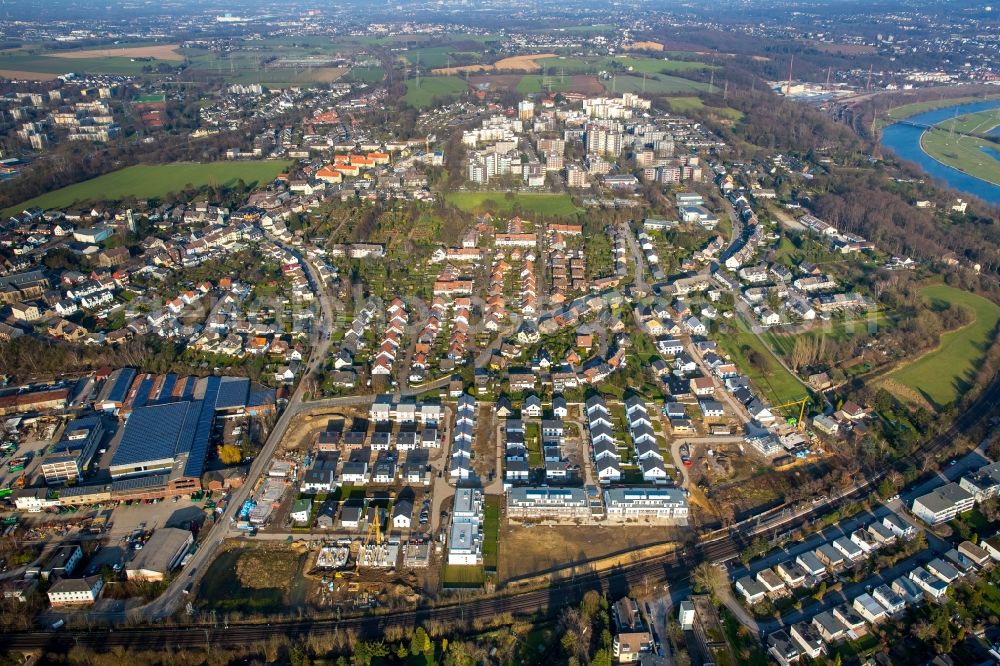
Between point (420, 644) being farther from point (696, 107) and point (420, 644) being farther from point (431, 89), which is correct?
point (431, 89)

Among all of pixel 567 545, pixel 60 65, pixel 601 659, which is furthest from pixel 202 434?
pixel 60 65

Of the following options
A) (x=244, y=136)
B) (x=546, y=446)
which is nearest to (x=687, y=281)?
(x=546, y=446)

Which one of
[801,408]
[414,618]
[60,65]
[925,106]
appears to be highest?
[60,65]

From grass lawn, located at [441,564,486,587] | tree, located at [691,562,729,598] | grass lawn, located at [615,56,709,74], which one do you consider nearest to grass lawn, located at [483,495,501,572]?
grass lawn, located at [441,564,486,587]

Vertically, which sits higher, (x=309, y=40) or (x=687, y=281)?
(x=309, y=40)

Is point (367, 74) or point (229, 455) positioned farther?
point (367, 74)

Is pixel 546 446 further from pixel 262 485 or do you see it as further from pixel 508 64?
pixel 508 64

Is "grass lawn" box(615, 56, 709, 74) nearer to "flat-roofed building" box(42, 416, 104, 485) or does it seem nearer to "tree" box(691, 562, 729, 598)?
"flat-roofed building" box(42, 416, 104, 485)
